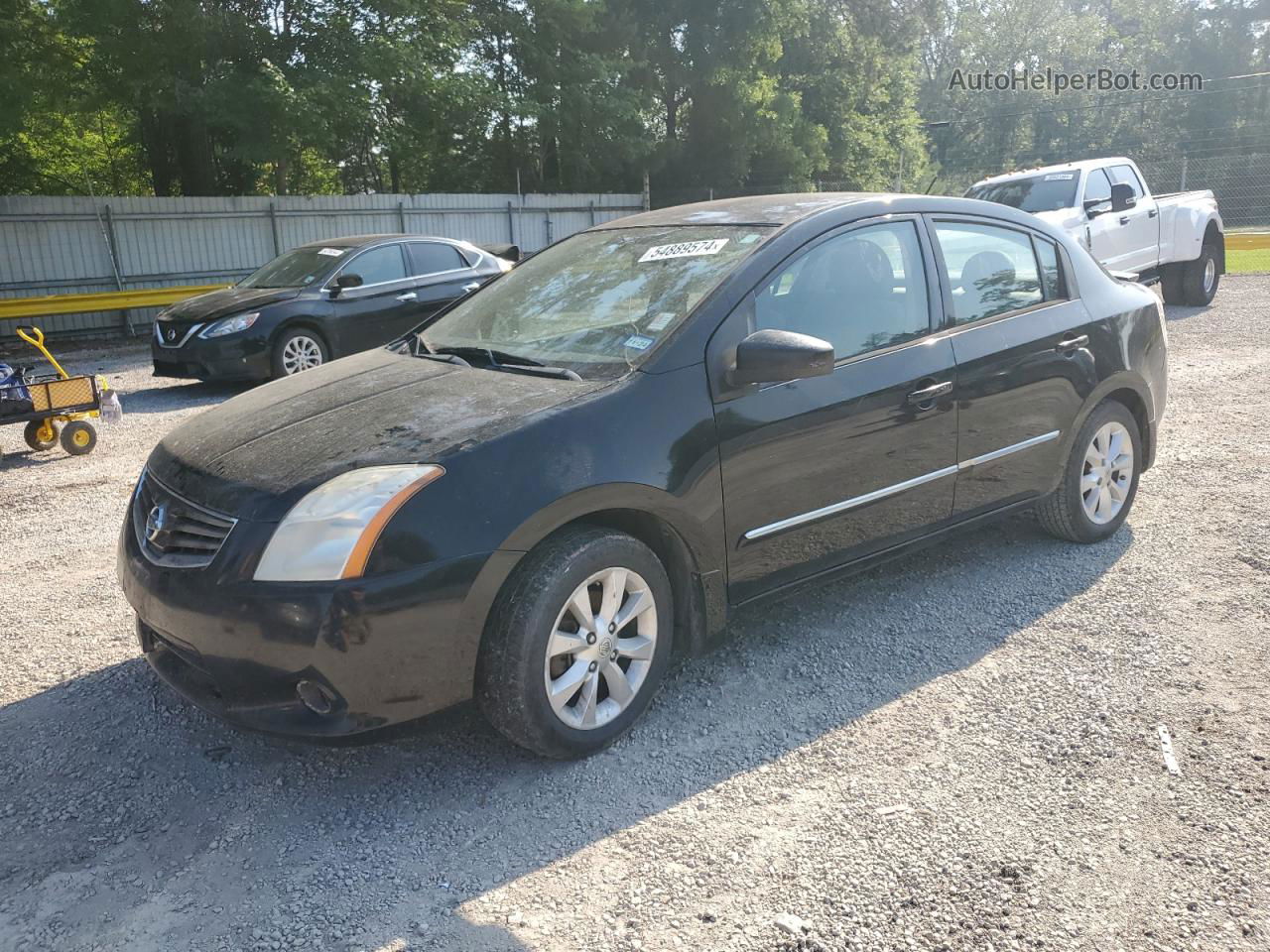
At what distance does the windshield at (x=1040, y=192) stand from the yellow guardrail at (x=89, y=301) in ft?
36.4

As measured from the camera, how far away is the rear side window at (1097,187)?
1187cm

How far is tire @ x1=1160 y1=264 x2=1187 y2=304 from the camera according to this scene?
45.3ft

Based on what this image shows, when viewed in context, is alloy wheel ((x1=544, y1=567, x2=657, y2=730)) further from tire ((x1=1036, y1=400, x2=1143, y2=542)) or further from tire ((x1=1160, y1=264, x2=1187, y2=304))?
tire ((x1=1160, y1=264, x2=1187, y2=304))

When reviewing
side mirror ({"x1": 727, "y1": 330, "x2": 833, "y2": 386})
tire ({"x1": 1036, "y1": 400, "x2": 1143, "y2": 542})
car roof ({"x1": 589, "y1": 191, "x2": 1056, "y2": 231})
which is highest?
car roof ({"x1": 589, "y1": 191, "x2": 1056, "y2": 231})

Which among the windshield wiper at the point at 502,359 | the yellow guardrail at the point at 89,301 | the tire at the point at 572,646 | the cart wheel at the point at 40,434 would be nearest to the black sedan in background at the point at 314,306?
the cart wheel at the point at 40,434

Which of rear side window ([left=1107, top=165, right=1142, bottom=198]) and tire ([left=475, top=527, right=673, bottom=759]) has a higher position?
rear side window ([left=1107, top=165, right=1142, bottom=198])

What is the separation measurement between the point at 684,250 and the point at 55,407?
18.4ft

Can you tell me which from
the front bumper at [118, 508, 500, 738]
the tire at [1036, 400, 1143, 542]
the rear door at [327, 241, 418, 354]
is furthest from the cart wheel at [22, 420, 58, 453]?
the tire at [1036, 400, 1143, 542]

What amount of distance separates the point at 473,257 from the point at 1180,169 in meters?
26.8

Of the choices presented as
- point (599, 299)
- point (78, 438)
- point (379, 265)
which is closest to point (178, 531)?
point (599, 299)

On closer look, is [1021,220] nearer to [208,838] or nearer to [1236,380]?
[208,838]

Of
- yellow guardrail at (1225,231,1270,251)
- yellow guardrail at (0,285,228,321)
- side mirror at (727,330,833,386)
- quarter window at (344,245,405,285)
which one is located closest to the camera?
side mirror at (727,330,833,386)

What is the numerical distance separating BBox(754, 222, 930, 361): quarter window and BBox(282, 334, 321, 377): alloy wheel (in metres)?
7.27

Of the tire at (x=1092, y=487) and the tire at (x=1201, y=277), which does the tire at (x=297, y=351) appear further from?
the tire at (x=1201, y=277)
